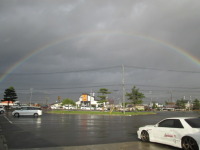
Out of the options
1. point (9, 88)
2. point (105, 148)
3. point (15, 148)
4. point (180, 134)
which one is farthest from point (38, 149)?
point (9, 88)

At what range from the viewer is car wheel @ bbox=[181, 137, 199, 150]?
8.20 m

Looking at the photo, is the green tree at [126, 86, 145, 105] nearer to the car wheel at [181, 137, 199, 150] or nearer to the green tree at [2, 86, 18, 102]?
the green tree at [2, 86, 18, 102]

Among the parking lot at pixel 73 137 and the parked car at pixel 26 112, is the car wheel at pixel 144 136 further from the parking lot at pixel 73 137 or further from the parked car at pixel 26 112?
the parked car at pixel 26 112

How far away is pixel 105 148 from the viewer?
9.38m

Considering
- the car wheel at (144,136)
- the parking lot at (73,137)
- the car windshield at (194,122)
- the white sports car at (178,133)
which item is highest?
the car windshield at (194,122)

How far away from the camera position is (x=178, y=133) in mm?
9016

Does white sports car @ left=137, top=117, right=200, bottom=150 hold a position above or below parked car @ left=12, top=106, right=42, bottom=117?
above

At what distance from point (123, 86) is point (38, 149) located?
3836cm

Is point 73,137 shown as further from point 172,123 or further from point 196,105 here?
point 196,105

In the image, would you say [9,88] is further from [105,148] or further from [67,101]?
[105,148]

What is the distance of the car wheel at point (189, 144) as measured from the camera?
26.9 feet

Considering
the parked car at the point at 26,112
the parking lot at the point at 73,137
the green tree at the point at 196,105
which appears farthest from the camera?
the green tree at the point at 196,105

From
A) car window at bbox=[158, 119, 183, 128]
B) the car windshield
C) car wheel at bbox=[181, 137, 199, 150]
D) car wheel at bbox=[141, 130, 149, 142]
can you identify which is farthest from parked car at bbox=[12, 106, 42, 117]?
car wheel at bbox=[181, 137, 199, 150]

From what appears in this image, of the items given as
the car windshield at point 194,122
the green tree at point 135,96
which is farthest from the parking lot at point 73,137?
the green tree at point 135,96
